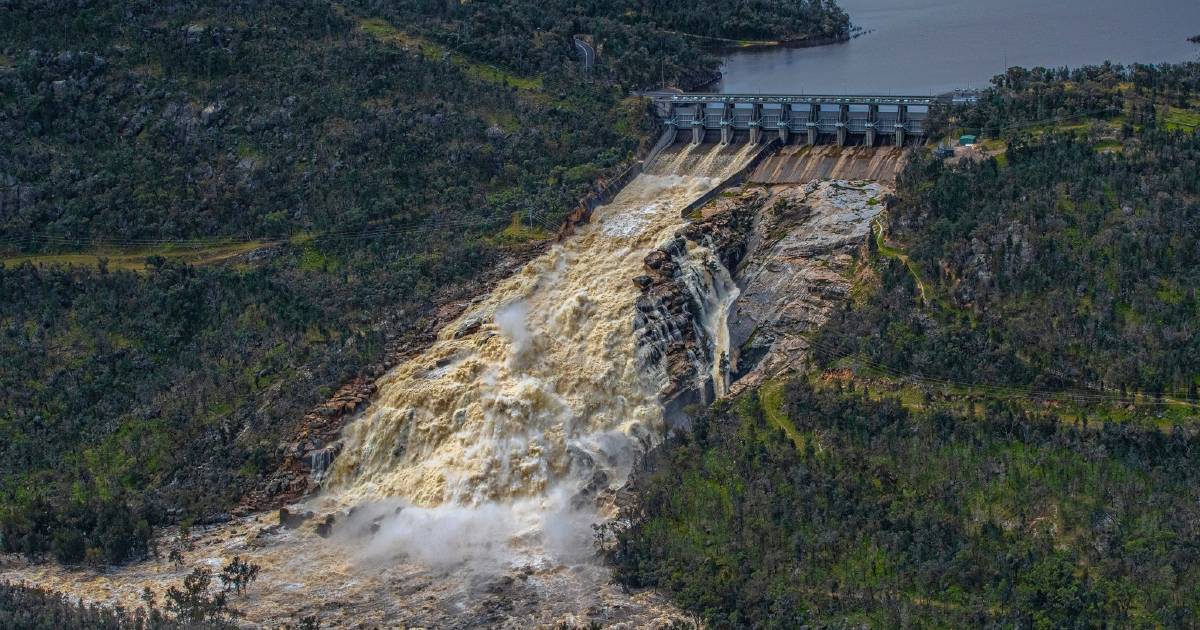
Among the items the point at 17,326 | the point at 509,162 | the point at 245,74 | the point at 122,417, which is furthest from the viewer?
the point at 245,74

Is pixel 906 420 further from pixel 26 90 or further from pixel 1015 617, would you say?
pixel 26 90

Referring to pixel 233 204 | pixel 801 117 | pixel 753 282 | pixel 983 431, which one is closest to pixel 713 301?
pixel 753 282

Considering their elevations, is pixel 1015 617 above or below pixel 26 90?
below

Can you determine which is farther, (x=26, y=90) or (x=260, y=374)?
(x=26, y=90)

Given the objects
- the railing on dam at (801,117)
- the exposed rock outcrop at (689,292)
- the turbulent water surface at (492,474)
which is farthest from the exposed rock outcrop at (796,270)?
the railing on dam at (801,117)

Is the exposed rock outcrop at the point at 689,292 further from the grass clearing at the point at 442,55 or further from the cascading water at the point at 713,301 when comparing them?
the grass clearing at the point at 442,55

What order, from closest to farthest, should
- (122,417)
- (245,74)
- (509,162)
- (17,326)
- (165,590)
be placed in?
(165,590) < (122,417) < (17,326) < (509,162) < (245,74)

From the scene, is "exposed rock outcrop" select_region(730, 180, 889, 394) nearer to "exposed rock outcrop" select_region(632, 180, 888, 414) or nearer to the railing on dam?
"exposed rock outcrop" select_region(632, 180, 888, 414)

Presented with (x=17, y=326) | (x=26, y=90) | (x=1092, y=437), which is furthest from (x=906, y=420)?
(x=26, y=90)

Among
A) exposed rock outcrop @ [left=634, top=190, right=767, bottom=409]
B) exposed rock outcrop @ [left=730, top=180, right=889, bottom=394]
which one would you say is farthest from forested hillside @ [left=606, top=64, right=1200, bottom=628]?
exposed rock outcrop @ [left=634, top=190, right=767, bottom=409]
